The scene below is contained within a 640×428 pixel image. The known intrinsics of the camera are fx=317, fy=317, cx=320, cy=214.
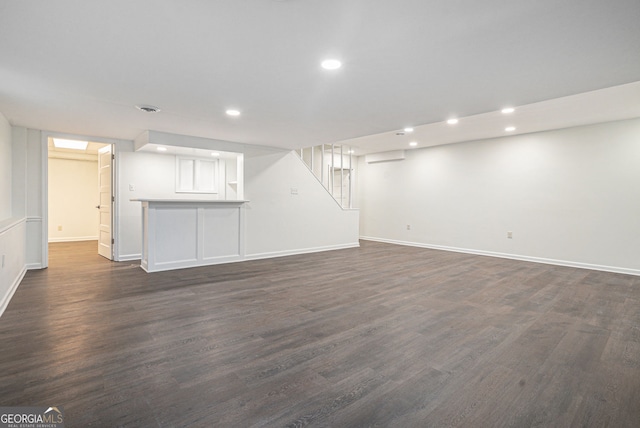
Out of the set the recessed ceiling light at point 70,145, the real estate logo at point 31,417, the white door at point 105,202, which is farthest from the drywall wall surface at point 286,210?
the real estate logo at point 31,417

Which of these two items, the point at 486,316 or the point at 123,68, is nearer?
the point at 123,68

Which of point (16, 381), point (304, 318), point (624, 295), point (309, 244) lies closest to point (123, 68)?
point (16, 381)

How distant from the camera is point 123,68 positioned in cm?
247

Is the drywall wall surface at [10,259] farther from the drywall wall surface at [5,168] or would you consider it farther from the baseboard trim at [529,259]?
the baseboard trim at [529,259]

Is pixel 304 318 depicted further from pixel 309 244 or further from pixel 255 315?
pixel 309 244

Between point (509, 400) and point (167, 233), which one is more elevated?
point (167, 233)

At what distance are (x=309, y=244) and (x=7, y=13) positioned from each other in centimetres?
551

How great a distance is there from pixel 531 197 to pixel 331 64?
5277mm

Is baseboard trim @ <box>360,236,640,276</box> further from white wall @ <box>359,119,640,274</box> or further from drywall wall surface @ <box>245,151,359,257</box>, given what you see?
drywall wall surface @ <box>245,151,359,257</box>

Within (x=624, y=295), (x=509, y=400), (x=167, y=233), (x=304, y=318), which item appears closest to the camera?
(x=509, y=400)

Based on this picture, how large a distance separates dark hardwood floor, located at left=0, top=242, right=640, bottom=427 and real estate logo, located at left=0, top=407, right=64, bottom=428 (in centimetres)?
5

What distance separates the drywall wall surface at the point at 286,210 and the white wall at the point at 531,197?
80.6 inches

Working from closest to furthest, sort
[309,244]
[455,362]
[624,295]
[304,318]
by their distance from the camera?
[455,362] → [304,318] → [624,295] → [309,244]

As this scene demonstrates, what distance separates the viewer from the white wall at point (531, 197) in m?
4.96
